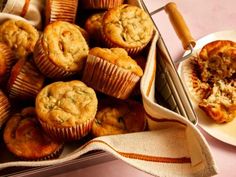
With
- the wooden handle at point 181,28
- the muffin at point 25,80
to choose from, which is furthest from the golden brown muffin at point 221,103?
the muffin at point 25,80

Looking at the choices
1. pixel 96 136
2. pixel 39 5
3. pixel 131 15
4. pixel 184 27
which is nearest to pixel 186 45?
pixel 184 27

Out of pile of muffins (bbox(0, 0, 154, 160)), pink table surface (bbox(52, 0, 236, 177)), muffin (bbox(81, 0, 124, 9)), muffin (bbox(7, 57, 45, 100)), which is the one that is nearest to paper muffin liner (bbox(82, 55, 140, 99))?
pile of muffins (bbox(0, 0, 154, 160))

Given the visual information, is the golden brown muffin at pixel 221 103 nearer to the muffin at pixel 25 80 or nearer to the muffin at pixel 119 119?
the muffin at pixel 119 119

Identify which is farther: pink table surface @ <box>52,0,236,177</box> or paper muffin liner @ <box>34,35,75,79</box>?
pink table surface @ <box>52,0,236,177</box>

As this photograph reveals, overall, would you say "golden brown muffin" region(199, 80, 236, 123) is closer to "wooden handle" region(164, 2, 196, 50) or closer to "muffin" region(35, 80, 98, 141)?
"wooden handle" region(164, 2, 196, 50)

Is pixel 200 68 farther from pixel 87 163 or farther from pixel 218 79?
pixel 87 163

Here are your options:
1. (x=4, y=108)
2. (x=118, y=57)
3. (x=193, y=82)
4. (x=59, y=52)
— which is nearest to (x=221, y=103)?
(x=193, y=82)

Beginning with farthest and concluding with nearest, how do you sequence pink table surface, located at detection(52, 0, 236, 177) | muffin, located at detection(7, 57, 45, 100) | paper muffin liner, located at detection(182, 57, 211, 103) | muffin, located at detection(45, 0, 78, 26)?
pink table surface, located at detection(52, 0, 236, 177) → paper muffin liner, located at detection(182, 57, 211, 103) → muffin, located at detection(45, 0, 78, 26) → muffin, located at detection(7, 57, 45, 100)
